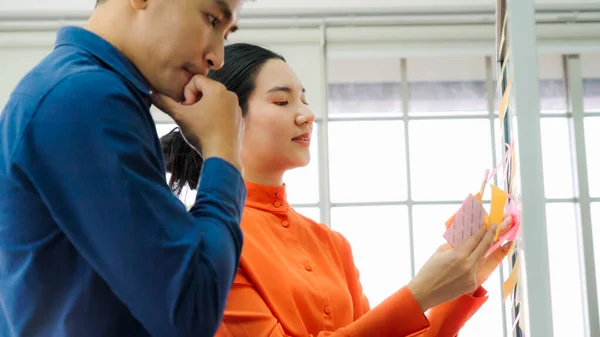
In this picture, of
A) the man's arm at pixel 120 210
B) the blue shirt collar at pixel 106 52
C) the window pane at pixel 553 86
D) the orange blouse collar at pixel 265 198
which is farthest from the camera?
the window pane at pixel 553 86

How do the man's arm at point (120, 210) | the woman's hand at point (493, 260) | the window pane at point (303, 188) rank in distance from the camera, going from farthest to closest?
the window pane at point (303, 188) < the woman's hand at point (493, 260) < the man's arm at point (120, 210)

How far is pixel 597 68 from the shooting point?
4527 mm

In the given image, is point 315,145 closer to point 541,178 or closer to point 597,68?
point 597,68

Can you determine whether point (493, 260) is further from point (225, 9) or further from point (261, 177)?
point (225, 9)

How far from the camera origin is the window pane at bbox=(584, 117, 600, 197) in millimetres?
4371

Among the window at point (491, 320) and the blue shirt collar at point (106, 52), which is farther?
the window at point (491, 320)

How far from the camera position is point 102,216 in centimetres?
72

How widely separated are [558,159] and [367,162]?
1.07 meters

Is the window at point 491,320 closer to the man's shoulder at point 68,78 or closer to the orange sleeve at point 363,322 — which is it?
the orange sleeve at point 363,322

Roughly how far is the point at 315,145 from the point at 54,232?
335 centimetres

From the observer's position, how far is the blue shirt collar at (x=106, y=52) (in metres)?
0.84

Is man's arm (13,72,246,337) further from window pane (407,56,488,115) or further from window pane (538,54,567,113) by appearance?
window pane (538,54,567,113)

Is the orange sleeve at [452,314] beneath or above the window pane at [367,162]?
beneath

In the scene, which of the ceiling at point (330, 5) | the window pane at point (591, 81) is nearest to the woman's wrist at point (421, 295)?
the ceiling at point (330, 5)
